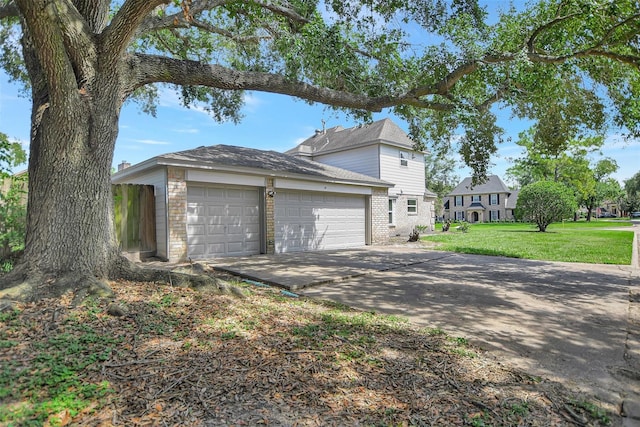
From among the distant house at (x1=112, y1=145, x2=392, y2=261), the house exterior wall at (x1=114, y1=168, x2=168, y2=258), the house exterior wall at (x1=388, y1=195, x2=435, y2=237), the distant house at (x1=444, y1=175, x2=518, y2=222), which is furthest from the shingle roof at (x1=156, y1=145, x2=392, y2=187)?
the distant house at (x1=444, y1=175, x2=518, y2=222)

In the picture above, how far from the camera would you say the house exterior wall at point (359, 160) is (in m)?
18.8

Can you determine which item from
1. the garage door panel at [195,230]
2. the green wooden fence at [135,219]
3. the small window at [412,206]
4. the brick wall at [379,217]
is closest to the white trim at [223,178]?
the garage door panel at [195,230]

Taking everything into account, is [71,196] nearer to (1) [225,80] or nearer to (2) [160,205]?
(1) [225,80]

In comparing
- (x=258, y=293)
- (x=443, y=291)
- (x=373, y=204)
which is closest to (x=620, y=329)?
(x=443, y=291)

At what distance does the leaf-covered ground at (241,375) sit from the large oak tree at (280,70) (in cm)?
Answer: 128

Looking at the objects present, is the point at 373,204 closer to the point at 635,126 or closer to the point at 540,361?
the point at 635,126

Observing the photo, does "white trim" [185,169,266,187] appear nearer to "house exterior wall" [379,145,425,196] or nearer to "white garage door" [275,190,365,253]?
"white garage door" [275,190,365,253]

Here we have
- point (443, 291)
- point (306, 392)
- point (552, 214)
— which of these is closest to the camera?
point (306, 392)

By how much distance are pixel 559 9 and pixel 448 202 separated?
50.8 m

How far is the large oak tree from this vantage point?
4441 millimetres

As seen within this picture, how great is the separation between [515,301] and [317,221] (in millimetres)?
8107

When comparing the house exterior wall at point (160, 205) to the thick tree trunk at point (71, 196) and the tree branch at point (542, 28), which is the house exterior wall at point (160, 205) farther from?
the tree branch at point (542, 28)

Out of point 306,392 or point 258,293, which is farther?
point 258,293

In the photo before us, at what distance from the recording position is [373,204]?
15023mm
